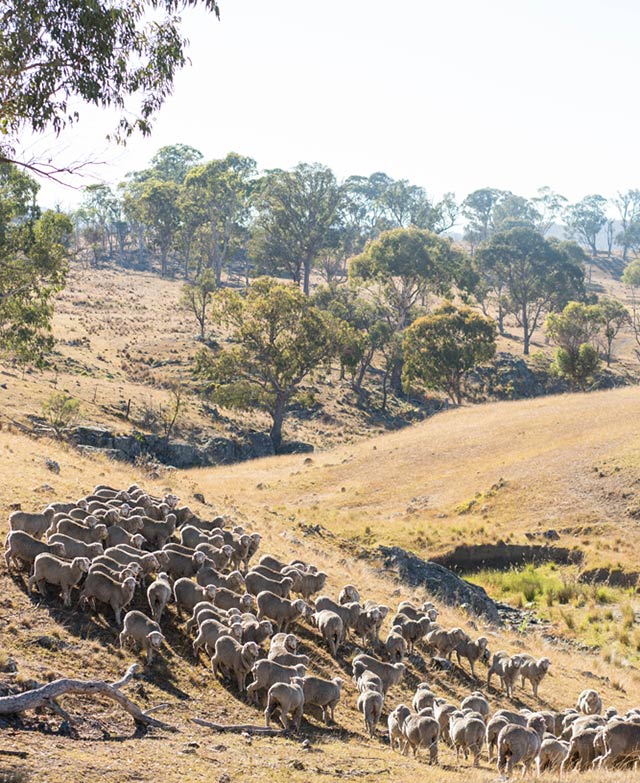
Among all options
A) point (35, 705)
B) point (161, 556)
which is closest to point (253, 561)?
point (161, 556)

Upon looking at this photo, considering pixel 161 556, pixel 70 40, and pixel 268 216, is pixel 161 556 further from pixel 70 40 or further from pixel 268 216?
pixel 268 216

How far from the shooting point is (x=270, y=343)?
68812 millimetres

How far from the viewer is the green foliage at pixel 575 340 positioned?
81.9 m

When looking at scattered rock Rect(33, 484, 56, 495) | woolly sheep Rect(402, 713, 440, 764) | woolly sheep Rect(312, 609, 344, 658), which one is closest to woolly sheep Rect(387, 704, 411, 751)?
woolly sheep Rect(402, 713, 440, 764)

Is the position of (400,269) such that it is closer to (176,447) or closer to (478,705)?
(176,447)

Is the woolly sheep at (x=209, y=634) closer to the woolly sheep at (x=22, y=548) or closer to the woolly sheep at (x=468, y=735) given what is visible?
the woolly sheep at (x=22, y=548)

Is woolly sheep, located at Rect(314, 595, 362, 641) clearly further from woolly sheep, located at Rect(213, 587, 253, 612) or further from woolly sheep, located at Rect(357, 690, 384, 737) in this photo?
woolly sheep, located at Rect(357, 690, 384, 737)

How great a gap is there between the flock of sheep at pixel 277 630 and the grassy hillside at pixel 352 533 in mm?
395

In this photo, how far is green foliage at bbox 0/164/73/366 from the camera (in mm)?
45331

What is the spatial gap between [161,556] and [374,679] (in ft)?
17.0

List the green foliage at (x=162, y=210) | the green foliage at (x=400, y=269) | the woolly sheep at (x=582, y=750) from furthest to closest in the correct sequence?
the green foliage at (x=162, y=210)
the green foliage at (x=400, y=269)
the woolly sheep at (x=582, y=750)

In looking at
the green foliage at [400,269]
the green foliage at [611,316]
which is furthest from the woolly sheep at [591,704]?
the green foliage at [611,316]

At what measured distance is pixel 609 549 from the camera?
123ft

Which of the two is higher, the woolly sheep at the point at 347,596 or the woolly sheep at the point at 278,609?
the woolly sheep at the point at 278,609
